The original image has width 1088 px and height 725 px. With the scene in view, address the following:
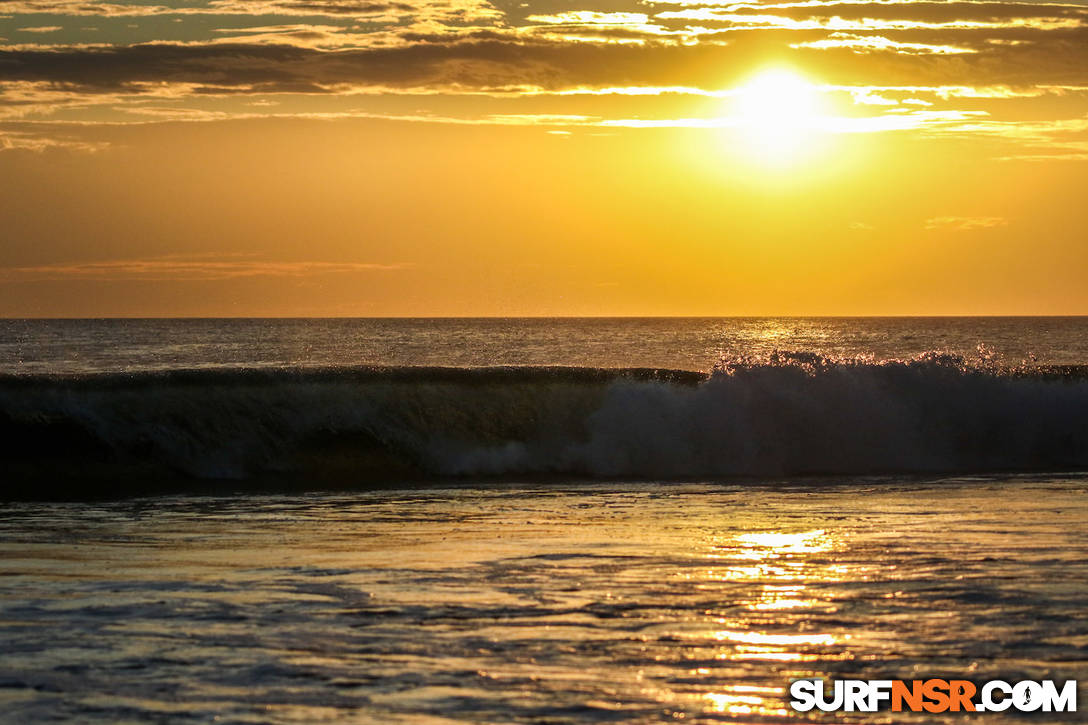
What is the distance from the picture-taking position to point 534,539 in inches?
582

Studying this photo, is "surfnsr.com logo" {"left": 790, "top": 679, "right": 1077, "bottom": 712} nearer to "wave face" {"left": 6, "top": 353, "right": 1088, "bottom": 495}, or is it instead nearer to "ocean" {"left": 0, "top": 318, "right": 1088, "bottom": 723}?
"ocean" {"left": 0, "top": 318, "right": 1088, "bottom": 723}

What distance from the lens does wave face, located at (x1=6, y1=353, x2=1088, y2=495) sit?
83.9 ft

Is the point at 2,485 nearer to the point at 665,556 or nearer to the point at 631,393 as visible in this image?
the point at 631,393

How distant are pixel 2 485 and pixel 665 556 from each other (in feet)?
46.1

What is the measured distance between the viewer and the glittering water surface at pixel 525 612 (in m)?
8.32

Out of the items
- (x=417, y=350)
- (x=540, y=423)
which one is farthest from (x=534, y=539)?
(x=417, y=350)

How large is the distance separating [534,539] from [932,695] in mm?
6917

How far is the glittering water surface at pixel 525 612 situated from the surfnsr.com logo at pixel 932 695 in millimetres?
135

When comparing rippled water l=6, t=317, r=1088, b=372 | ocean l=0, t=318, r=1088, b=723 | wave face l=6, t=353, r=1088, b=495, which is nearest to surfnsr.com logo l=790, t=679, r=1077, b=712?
ocean l=0, t=318, r=1088, b=723

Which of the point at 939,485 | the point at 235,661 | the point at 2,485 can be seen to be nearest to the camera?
the point at 235,661

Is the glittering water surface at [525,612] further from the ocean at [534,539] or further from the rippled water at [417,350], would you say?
the rippled water at [417,350]

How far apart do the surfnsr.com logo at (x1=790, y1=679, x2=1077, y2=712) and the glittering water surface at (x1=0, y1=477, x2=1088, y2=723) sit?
135 millimetres

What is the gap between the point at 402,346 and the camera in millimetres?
87125

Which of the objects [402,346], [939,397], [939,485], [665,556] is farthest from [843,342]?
[665,556]
